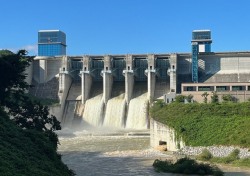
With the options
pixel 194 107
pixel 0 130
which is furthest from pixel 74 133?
pixel 0 130

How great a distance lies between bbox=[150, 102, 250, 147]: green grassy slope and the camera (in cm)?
3075

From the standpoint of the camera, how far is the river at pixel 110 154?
25.6 meters

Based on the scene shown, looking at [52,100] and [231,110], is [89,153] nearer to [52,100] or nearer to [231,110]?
[231,110]

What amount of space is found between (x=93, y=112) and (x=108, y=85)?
13.5 ft

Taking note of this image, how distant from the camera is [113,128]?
2063 inches

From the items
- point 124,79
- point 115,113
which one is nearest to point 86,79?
point 124,79

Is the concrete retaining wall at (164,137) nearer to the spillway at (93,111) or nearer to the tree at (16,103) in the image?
the tree at (16,103)

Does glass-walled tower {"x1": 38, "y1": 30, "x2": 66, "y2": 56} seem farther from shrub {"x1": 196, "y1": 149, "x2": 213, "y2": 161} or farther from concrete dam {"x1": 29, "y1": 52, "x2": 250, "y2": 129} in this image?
shrub {"x1": 196, "y1": 149, "x2": 213, "y2": 161}

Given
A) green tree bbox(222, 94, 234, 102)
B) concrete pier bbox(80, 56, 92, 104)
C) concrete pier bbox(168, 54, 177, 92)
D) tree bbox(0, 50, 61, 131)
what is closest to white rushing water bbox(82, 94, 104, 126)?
concrete pier bbox(80, 56, 92, 104)

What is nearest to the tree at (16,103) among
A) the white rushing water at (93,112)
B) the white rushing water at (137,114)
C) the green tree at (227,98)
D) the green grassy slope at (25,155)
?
the green grassy slope at (25,155)

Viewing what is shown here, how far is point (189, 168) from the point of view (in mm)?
24547

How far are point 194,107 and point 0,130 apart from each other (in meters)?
24.3

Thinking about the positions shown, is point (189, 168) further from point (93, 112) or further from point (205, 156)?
point (93, 112)

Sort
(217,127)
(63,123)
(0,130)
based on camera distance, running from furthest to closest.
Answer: (63,123) → (217,127) → (0,130)
